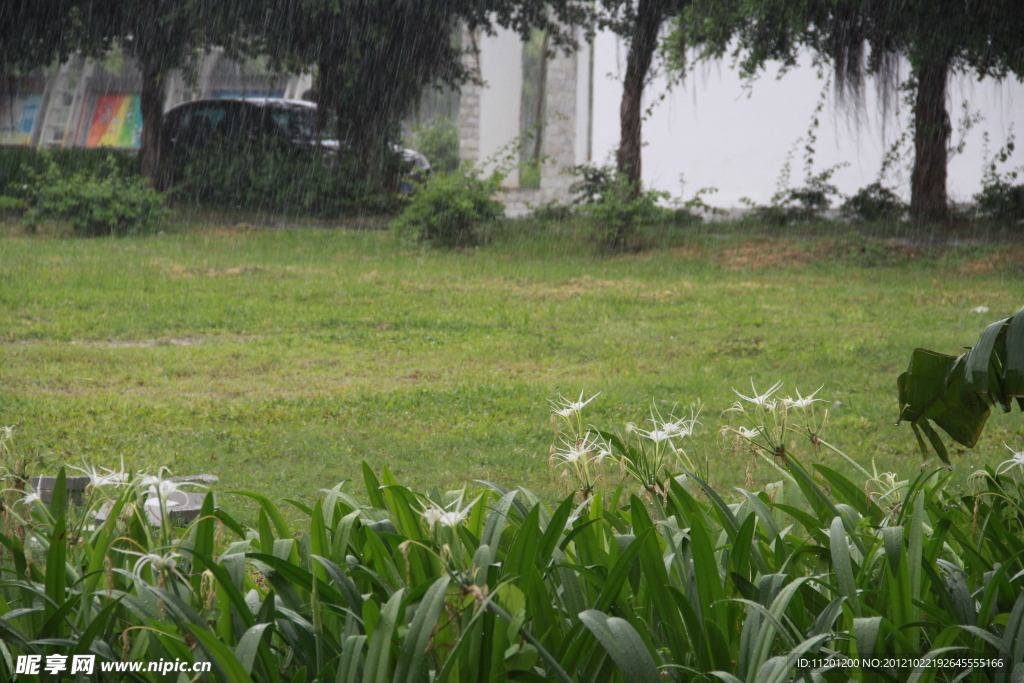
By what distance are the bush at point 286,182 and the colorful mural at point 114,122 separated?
259 inches

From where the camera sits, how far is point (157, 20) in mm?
12094

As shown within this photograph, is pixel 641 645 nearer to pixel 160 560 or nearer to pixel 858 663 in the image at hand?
pixel 858 663

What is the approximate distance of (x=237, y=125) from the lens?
13.6 meters

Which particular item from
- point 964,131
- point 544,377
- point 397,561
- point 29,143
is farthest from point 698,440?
point 29,143

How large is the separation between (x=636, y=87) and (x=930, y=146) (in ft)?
12.4

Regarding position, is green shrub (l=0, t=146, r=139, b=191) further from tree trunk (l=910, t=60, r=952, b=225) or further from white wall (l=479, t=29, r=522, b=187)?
tree trunk (l=910, t=60, r=952, b=225)

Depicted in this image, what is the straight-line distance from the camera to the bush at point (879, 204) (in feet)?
38.9

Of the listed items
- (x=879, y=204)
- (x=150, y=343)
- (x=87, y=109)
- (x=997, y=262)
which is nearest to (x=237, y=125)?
(x=87, y=109)

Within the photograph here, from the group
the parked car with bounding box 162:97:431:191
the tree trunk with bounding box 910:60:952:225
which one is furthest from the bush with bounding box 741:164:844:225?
the parked car with bounding box 162:97:431:191

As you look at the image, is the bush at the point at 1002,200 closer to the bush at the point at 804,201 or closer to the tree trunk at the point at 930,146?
the tree trunk at the point at 930,146

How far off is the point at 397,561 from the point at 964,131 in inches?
456

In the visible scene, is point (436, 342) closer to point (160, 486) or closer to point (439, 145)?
point (160, 486)

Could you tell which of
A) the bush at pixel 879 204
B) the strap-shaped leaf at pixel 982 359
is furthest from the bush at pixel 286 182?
the strap-shaped leaf at pixel 982 359

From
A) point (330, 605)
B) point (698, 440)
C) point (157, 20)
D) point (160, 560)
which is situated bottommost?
point (698, 440)
